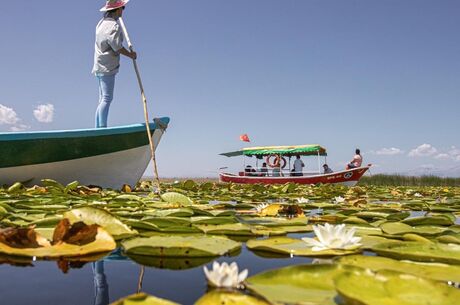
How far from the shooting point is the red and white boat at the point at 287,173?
463 inches

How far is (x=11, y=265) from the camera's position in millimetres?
1053

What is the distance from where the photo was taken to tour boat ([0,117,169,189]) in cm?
450

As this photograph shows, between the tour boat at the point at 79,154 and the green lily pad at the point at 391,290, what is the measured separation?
4342mm

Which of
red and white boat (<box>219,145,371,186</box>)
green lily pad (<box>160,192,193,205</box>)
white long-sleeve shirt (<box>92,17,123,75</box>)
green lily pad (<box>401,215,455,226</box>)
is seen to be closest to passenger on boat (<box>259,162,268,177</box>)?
red and white boat (<box>219,145,371,186</box>)

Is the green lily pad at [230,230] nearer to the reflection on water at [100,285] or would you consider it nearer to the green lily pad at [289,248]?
the green lily pad at [289,248]

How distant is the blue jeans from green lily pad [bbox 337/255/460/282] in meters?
4.31

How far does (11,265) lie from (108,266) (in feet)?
0.90

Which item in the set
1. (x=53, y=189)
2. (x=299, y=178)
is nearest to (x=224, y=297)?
(x=53, y=189)

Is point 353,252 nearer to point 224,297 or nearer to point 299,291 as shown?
point 299,291

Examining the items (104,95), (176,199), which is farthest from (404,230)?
(104,95)

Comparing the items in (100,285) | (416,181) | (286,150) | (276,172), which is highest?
(286,150)

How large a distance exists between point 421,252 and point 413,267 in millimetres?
204

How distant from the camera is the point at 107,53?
15.5ft

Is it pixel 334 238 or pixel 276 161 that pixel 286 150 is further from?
pixel 334 238
